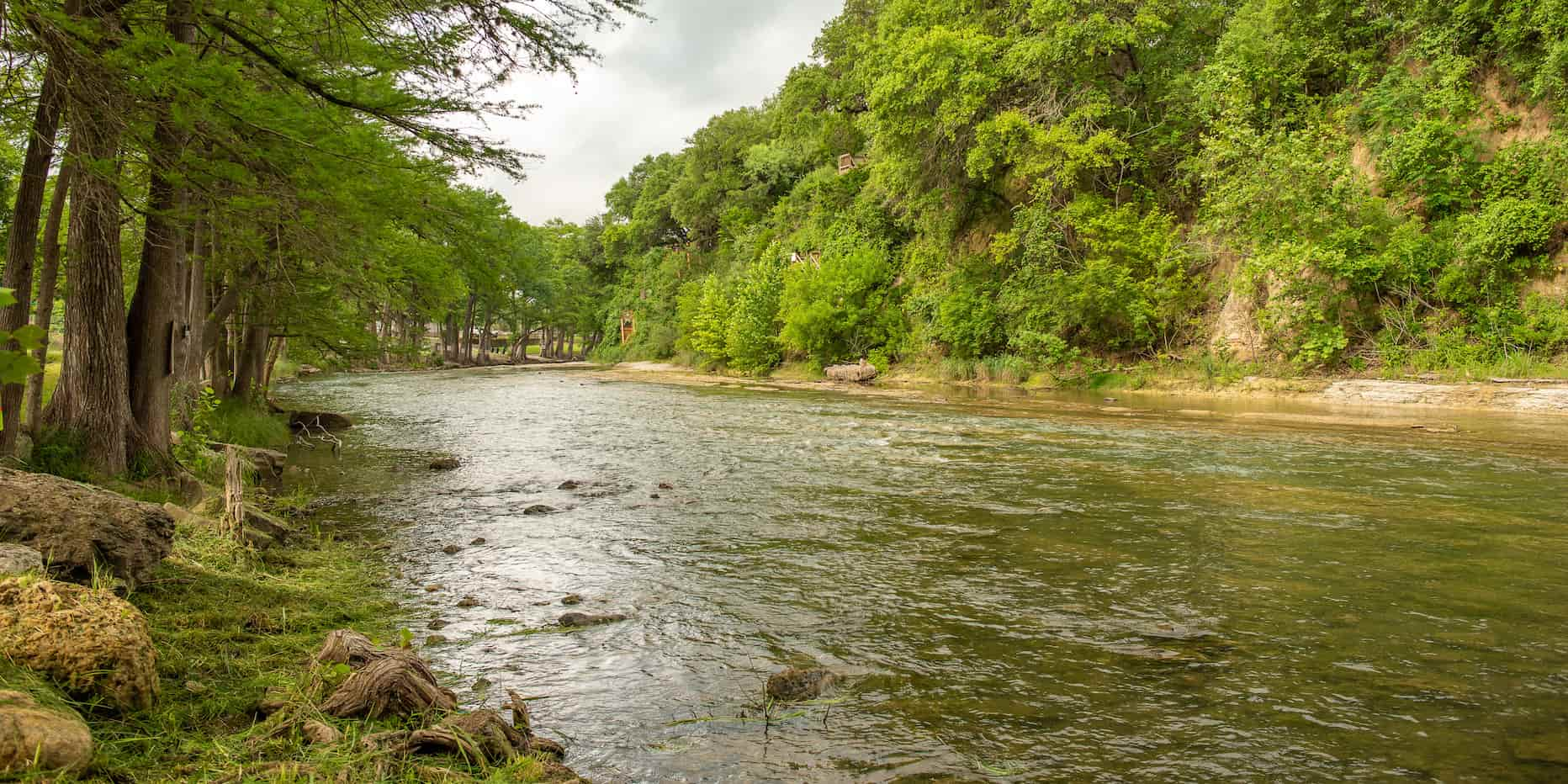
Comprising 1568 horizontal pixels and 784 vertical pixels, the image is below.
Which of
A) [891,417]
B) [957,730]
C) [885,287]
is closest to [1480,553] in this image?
[957,730]

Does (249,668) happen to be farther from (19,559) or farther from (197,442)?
(197,442)

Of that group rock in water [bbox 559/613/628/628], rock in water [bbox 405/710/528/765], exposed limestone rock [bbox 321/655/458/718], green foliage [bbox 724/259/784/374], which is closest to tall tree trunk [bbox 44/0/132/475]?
rock in water [bbox 559/613/628/628]

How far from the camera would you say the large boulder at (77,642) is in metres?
3.21

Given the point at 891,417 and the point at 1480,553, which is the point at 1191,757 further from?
the point at 891,417

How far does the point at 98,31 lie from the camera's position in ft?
19.9

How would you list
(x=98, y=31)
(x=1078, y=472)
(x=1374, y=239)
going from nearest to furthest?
(x=98, y=31), (x=1078, y=472), (x=1374, y=239)

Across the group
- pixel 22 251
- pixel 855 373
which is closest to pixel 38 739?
pixel 22 251

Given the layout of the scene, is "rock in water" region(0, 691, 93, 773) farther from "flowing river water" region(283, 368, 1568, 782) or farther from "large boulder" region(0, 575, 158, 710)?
"flowing river water" region(283, 368, 1568, 782)

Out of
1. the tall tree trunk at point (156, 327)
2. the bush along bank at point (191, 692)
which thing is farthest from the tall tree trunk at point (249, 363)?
the bush along bank at point (191, 692)

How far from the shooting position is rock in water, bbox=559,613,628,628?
584cm

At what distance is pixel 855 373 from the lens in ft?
116

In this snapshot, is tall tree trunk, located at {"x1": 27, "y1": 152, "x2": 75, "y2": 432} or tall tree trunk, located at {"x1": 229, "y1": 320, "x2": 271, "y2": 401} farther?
tall tree trunk, located at {"x1": 229, "y1": 320, "x2": 271, "y2": 401}

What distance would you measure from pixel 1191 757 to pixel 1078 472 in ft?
27.2

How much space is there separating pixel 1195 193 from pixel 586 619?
29.6m
